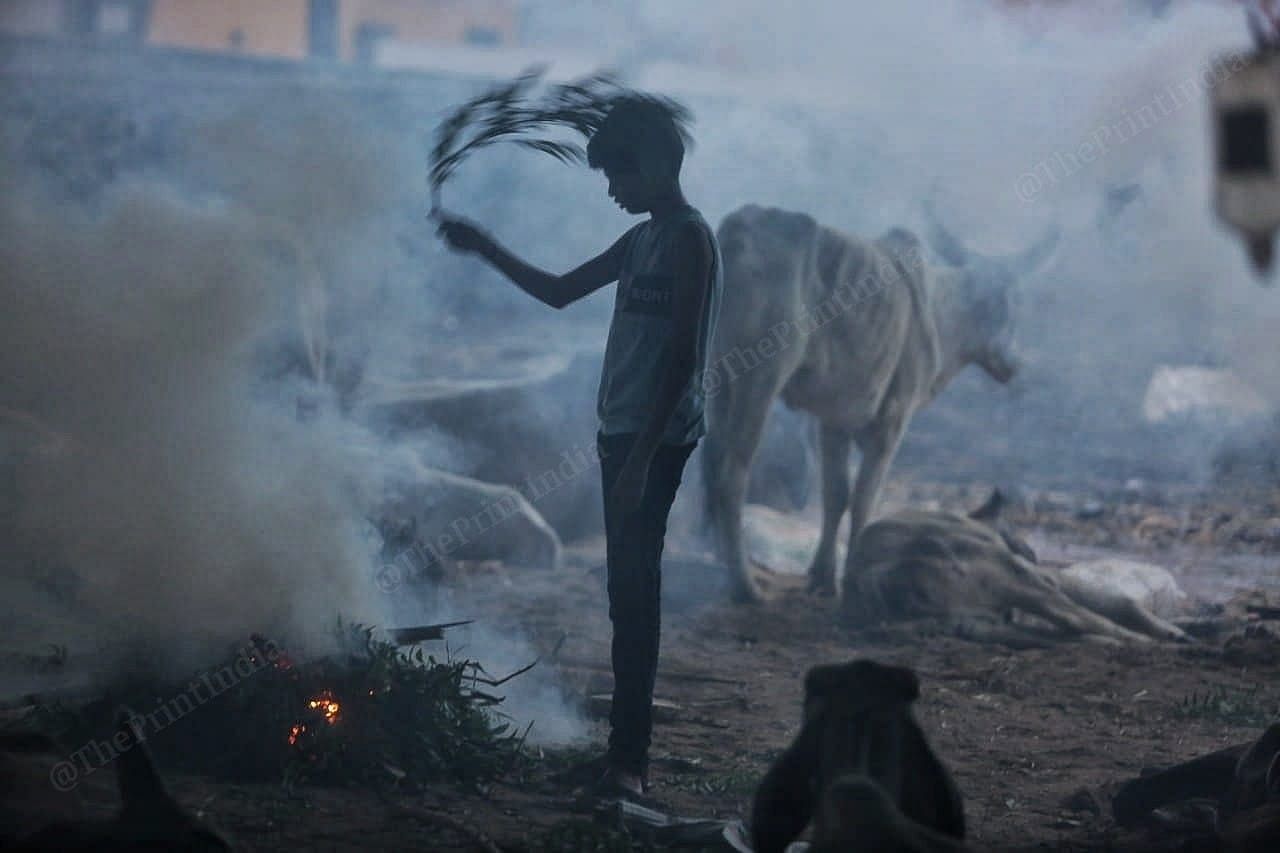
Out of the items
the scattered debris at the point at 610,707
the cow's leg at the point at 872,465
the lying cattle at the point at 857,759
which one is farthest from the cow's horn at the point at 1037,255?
the lying cattle at the point at 857,759

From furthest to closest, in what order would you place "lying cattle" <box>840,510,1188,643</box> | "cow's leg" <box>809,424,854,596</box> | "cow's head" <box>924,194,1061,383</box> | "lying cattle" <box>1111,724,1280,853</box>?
"cow's head" <box>924,194,1061,383</box>
"cow's leg" <box>809,424,854,596</box>
"lying cattle" <box>840,510,1188,643</box>
"lying cattle" <box>1111,724,1280,853</box>

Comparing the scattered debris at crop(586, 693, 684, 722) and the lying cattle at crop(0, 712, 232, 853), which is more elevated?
the lying cattle at crop(0, 712, 232, 853)

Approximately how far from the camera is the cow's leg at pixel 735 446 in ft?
32.8

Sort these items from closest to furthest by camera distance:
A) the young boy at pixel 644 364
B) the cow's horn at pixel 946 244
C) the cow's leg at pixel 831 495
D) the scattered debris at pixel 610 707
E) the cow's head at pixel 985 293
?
the young boy at pixel 644 364, the scattered debris at pixel 610 707, the cow's leg at pixel 831 495, the cow's head at pixel 985 293, the cow's horn at pixel 946 244

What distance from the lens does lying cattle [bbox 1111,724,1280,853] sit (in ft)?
14.3

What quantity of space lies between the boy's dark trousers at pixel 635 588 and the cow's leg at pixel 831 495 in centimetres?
526

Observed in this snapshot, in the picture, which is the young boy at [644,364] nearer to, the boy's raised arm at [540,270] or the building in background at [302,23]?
the boy's raised arm at [540,270]

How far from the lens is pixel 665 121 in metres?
5.34

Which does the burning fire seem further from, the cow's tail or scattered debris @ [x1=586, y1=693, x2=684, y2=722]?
the cow's tail

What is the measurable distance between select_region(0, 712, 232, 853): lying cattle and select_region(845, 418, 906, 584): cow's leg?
7305mm

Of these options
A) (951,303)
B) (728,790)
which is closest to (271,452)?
(728,790)

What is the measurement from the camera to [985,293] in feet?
39.5

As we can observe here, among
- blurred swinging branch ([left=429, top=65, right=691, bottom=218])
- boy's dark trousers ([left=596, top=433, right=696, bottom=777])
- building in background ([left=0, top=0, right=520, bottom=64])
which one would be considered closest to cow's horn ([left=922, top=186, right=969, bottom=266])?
blurred swinging branch ([left=429, top=65, right=691, bottom=218])

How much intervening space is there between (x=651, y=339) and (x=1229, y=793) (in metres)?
2.36
